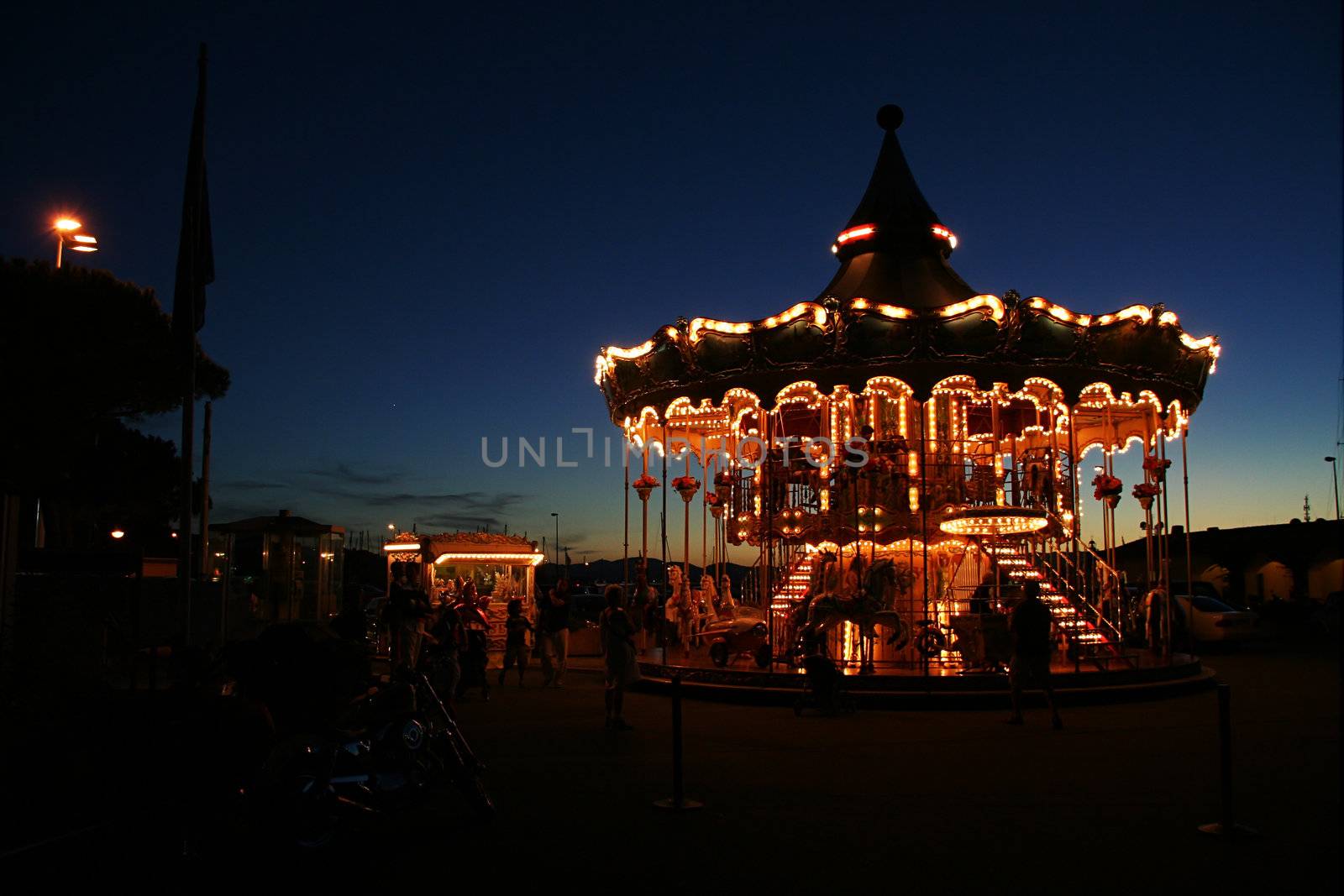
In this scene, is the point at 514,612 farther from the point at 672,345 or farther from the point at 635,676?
the point at 635,676

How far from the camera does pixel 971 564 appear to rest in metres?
17.1

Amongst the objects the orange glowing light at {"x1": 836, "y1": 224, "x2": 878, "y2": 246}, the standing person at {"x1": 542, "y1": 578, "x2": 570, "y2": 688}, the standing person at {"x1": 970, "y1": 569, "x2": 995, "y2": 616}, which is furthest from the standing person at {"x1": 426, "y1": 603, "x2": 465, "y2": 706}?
the orange glowing light at {"x1": 836, "y1": 224, "x2": 878, "y2": 246}

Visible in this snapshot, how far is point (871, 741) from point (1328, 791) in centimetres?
370

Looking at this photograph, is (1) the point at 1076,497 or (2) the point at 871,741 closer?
(2) the point at 871,741

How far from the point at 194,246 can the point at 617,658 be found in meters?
6.64

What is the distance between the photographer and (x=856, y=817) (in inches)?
263

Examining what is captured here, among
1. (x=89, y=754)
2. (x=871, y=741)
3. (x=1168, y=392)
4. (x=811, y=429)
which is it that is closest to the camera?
(x=89, y=754)

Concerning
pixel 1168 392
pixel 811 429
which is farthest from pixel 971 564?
pixel 811 429

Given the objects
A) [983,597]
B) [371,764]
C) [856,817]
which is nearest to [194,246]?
[371,764]

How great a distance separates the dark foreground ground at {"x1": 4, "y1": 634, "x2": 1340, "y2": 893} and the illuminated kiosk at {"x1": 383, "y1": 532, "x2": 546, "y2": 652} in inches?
770

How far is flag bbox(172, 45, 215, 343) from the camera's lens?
1211 cm

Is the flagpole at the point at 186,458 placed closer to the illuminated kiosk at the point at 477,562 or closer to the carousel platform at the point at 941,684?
the carousel platform at the point at 941,684

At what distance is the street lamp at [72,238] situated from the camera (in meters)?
15.8

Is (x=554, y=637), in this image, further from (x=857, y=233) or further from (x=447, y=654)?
(x=857, y=233)
